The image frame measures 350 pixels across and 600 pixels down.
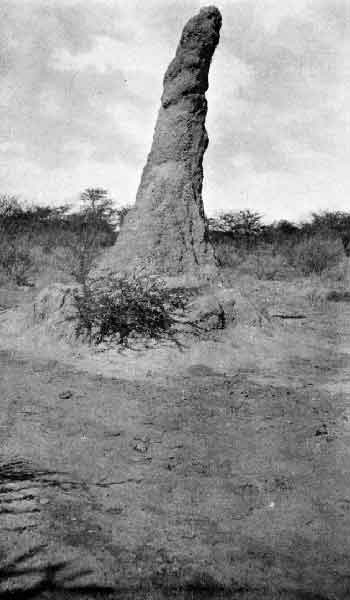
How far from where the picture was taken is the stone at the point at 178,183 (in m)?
6.63

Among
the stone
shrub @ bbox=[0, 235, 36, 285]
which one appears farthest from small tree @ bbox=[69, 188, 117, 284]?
the stone

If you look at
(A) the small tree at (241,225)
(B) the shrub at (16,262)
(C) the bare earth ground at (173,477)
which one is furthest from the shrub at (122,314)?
(A) the small tree at (241,225)

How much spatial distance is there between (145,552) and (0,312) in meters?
5.02

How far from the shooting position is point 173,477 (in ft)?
8.70

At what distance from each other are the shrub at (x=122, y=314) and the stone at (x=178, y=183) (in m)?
1.07

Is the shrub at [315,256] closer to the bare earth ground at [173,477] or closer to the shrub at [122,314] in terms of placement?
the shrub at [122,314]

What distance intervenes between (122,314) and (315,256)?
10.3 metres

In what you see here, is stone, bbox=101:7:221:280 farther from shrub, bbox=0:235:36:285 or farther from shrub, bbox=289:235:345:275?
shrub, bbox=289:235:345:275

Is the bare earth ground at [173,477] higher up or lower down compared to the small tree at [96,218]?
lower down

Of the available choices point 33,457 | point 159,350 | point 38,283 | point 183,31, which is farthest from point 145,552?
point 38,283

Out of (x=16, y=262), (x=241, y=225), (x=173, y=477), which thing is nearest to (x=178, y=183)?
(x=173, y=477)

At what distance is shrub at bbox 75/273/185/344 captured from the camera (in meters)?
5.27

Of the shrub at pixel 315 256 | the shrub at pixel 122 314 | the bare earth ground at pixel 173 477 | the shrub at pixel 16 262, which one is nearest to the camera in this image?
the bare earth ground at pixel 173 477

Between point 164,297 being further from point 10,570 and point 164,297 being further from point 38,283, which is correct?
point 38,283
